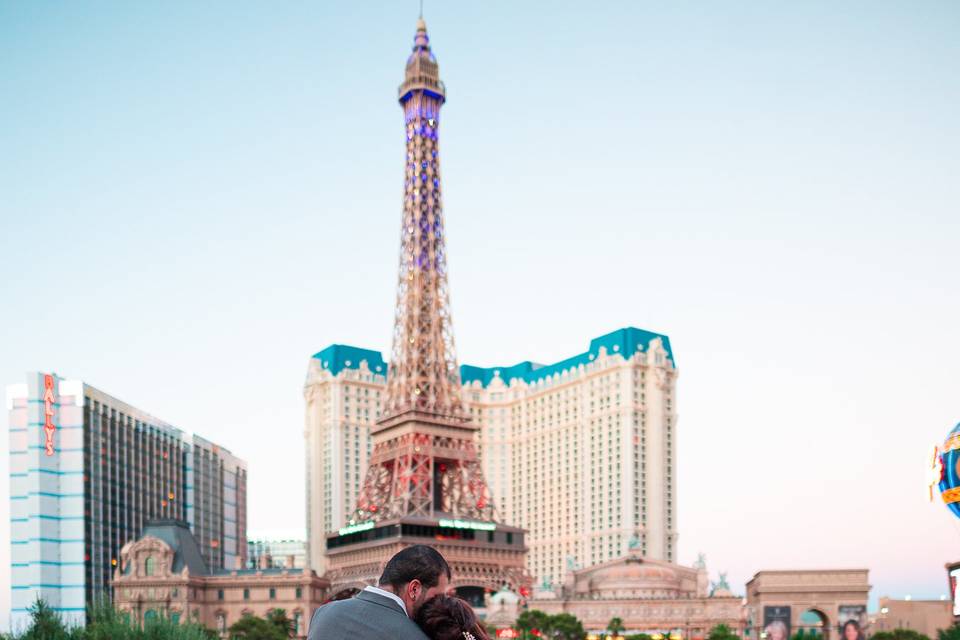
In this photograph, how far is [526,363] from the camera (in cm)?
18888

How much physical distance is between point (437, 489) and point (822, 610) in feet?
145

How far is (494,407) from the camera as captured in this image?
617 ft

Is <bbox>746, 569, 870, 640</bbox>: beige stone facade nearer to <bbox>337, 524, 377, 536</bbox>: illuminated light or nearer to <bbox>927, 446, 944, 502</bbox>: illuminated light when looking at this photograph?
<bbox>337, 524, 377, 536</bbox>: illuminated light

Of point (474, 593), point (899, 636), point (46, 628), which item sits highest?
point (46, 628)

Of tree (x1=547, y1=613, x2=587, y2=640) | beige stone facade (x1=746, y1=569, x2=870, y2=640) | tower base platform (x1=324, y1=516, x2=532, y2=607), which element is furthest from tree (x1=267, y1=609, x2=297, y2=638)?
beige stone facade (x1=746, y1=569, x2=870, y2=640)

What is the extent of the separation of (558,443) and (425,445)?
5502cm

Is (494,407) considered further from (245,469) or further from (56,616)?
(56,616)

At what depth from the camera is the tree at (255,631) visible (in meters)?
84.2

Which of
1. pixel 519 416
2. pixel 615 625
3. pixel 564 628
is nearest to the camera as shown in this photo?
pixel 564 628

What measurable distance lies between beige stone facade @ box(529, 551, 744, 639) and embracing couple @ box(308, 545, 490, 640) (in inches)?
4252

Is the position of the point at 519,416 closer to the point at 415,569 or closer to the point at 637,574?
the point at 637,574

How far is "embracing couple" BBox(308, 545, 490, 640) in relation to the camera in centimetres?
633

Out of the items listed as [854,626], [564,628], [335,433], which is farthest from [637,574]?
[335,433]

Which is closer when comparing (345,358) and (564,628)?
(564,628)
